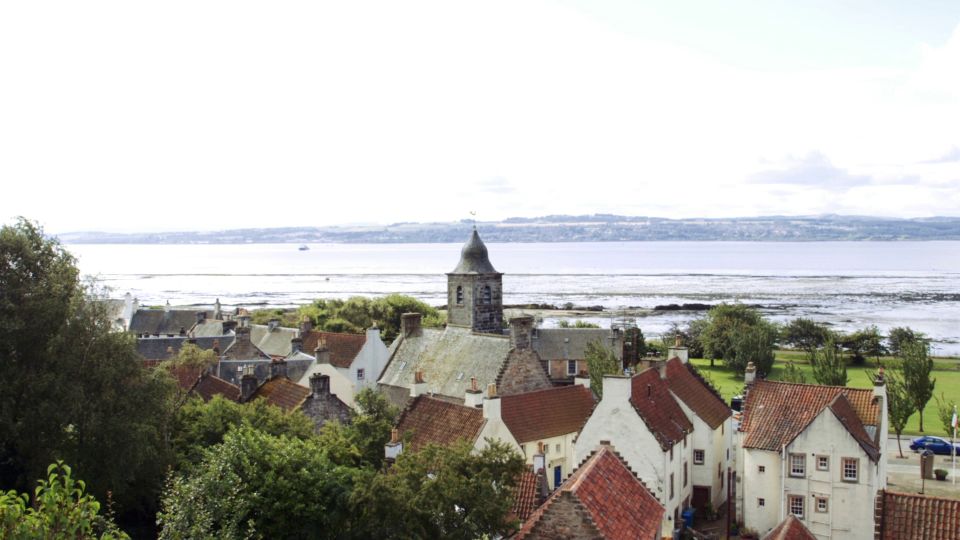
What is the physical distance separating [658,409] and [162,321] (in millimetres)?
73345

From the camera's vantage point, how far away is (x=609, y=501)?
898 inches

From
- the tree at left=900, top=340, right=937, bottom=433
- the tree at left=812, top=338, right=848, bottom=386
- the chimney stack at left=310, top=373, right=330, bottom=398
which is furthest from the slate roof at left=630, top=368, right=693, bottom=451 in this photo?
the tree at left=900, top=340, right=937, bottom=433

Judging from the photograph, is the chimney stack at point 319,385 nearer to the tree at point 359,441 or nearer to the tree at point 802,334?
the tree at point 359,441

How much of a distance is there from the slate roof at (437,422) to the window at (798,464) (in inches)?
501

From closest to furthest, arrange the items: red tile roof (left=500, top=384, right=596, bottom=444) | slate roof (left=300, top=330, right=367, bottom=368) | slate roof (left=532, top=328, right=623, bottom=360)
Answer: red tile roof (left=500, top=384, right=596, bottom=444) < slate roof (left=300, top=330, right=367, bottom=368) < slate roof (left=532, top=328, right=623, bottom=360)

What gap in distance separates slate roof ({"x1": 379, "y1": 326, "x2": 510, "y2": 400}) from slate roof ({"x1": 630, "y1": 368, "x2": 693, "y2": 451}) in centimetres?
1076

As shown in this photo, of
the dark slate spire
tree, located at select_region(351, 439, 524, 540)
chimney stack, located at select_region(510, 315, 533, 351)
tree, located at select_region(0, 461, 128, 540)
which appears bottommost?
tree, located at select_region(351, 439, 524, 540)

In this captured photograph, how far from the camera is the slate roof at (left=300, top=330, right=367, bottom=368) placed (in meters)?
61.6

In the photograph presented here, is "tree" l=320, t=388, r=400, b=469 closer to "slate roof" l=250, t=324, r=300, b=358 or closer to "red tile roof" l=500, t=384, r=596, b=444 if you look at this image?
"red tile roof" l=500, t=384, r=596, b=444

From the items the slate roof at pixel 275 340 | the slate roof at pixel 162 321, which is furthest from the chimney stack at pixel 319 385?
the slate roof at pixel 162 321

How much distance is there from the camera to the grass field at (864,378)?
58.8 m

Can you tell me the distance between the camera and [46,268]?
3309cm

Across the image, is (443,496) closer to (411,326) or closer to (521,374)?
(521,374)

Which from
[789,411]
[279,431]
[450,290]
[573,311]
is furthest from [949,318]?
[279,431]
